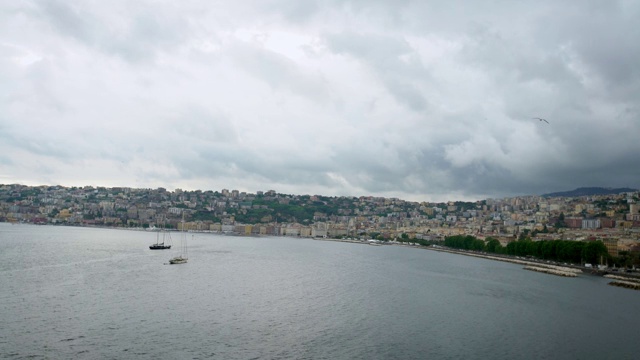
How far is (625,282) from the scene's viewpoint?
4578cm

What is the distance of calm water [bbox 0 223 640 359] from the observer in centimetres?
2056

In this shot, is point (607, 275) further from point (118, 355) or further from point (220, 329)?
point (118, 355)

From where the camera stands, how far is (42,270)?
4022cm

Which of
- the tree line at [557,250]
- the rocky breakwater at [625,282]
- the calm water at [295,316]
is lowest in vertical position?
the calm water at [295,316]

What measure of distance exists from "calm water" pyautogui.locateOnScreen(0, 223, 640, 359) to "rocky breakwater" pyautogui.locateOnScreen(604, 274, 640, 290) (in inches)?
53.7

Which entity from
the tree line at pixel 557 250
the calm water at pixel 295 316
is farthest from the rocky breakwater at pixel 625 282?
the tree line at pixel 557 250

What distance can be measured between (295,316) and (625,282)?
34261 mm

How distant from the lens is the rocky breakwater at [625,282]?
4384 cm

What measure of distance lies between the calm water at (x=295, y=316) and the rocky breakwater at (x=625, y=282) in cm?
136

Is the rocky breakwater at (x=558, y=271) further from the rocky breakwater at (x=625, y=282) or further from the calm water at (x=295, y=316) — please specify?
the calm water at (x=295, y=316)

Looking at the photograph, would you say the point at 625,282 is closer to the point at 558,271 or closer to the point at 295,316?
the point at 558,271

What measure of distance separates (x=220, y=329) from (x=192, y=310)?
15.6ft

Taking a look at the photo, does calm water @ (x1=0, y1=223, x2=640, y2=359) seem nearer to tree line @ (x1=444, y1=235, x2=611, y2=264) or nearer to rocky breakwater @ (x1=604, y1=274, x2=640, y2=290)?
rocky breakwater @ (x1=604, y1=274, x2=640, y2=290)

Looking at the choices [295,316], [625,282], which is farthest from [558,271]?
[295,316]
